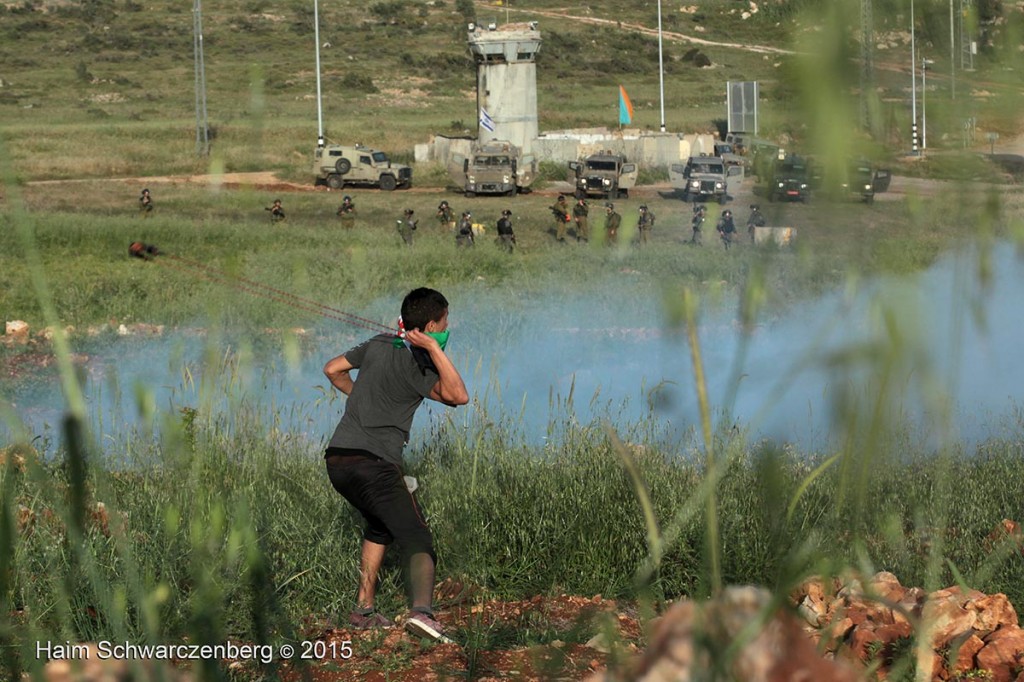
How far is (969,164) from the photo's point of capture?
960 millimetres

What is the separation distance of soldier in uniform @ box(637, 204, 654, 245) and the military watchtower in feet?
49.4

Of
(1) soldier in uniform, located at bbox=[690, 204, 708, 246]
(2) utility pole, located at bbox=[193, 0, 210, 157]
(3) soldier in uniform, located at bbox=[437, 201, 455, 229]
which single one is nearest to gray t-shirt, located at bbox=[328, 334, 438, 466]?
(2) utility pole, located at bbox=[193, 0, 210, 157]

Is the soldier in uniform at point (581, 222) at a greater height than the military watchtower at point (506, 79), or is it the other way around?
the military watchtower at point (506, 79)

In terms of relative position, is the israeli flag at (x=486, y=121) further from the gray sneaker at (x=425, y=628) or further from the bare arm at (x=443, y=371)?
the gray sneaker at (x=425, y=628)

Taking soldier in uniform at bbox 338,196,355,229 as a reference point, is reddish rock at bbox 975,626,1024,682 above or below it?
below

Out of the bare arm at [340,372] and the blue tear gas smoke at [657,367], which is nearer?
the blue tear gas smoke at [657,367]

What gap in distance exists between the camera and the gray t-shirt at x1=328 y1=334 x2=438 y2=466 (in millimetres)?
4871

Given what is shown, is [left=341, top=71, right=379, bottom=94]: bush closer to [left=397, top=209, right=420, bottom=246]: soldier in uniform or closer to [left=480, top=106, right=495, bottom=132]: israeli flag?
[left=480, top=106, right=495, bottom=132]: israeli flag

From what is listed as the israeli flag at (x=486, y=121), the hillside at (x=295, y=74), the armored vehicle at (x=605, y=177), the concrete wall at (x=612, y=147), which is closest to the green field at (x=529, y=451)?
the hillside at (x=295, y=74)

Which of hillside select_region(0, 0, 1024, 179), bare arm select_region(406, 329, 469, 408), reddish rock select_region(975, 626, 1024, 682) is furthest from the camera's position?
hillside select_region(0, 0, 1024, 179)

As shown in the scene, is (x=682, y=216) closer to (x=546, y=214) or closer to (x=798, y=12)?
(x=546, y=214)

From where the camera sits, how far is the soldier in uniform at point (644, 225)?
2497cm

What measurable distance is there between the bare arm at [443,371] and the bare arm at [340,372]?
44 cm

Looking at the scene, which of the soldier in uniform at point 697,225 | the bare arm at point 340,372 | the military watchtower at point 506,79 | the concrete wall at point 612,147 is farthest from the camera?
the concrete wall at point 612,147
